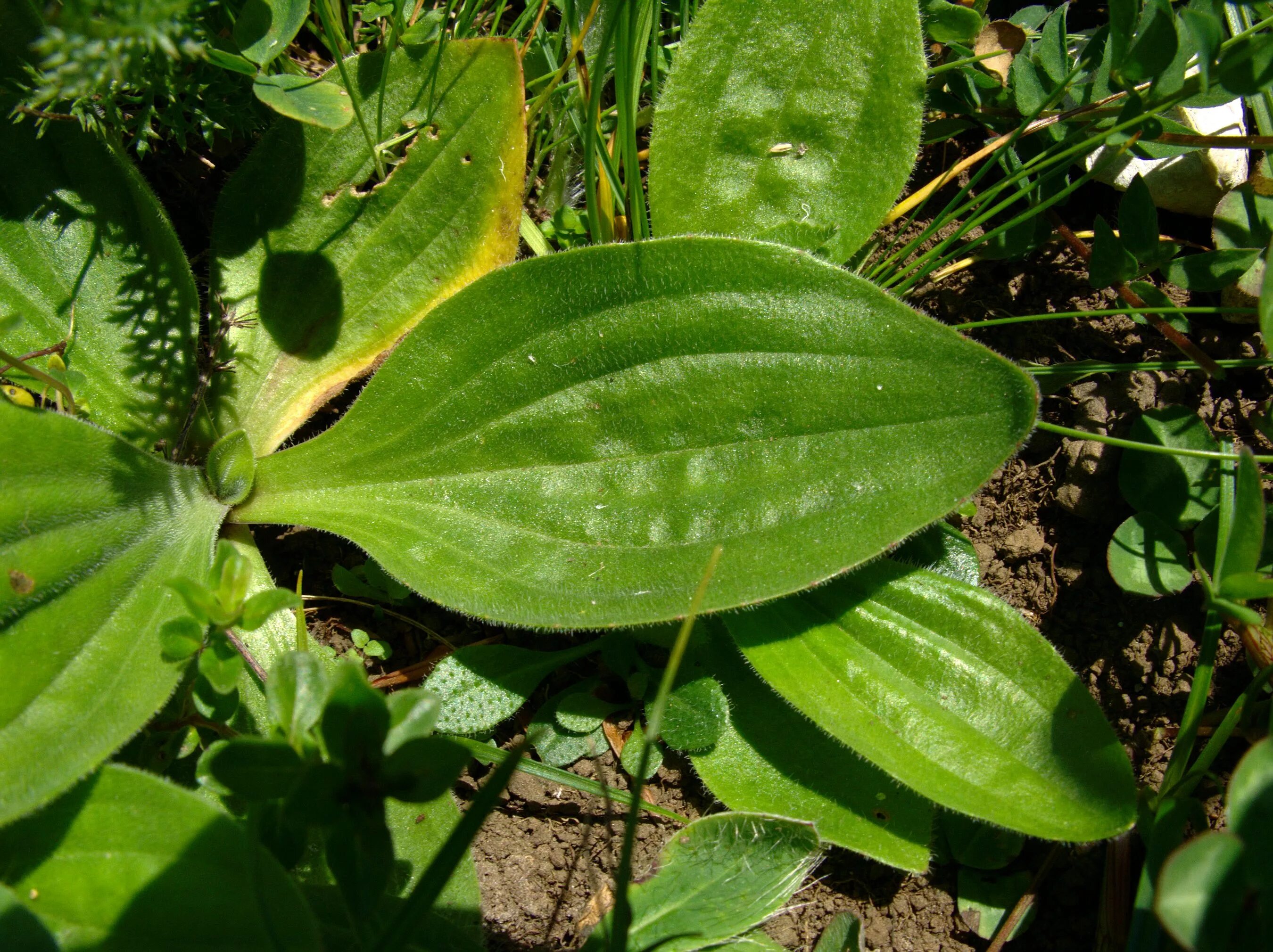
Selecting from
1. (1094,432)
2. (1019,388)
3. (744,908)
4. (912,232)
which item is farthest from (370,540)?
(1094,432)

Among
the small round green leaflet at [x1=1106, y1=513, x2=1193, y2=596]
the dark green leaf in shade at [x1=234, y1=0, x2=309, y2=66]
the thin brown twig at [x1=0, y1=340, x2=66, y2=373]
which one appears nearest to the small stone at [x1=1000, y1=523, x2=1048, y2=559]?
the small round green leaflet at [x1=1106, y1=513, x2=1193, y2=596]

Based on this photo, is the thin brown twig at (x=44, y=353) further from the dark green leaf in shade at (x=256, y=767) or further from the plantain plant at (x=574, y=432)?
the dark green leaf in shade at (x=256, y=767)

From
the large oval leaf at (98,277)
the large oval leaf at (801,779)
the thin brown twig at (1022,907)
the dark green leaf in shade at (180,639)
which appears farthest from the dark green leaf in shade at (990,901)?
the large oval leaf at (98,277)

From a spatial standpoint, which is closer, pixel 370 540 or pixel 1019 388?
pixel 1019 388

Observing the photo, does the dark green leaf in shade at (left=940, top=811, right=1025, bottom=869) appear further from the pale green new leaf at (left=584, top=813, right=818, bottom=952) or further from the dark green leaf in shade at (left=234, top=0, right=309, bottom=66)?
the dark green leaf in shade at (left=234, top=0, right=309, bottom=66)

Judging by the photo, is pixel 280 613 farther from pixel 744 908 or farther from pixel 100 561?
pixel 744 908

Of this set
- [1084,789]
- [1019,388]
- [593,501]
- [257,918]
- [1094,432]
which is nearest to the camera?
[257,918]
